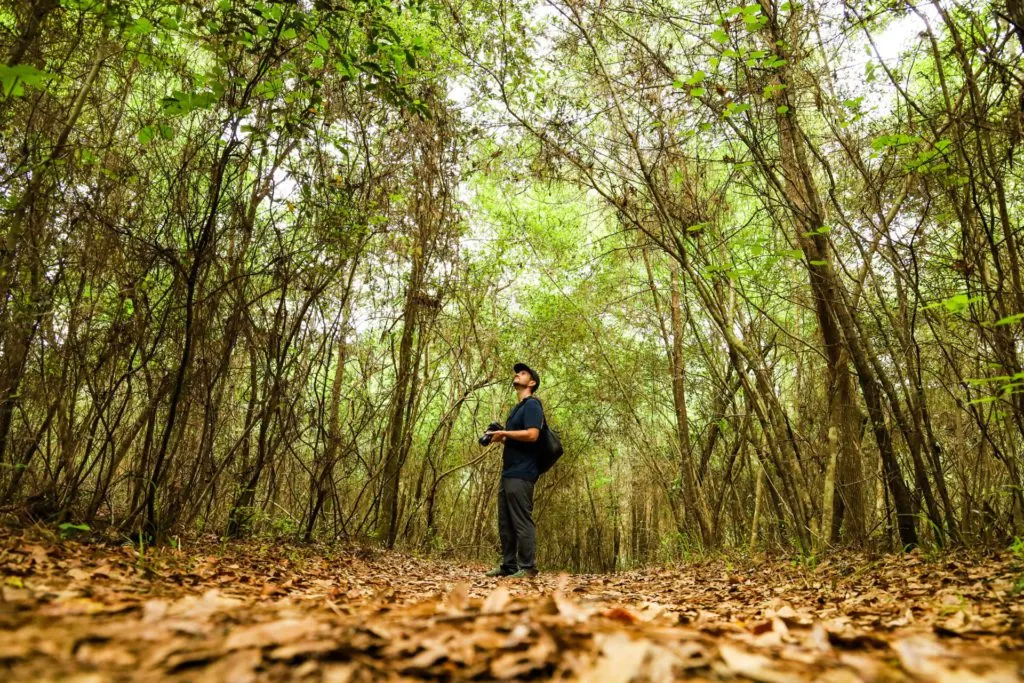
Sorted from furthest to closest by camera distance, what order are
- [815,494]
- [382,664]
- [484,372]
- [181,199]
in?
1. [484,372]
2. [815,494]
3. [181,199]
4. [382,664]

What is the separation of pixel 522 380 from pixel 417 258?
2.09 m

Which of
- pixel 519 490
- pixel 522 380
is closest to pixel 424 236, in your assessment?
pixel 522 380

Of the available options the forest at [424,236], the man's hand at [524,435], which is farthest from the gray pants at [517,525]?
the forest at [424,236]

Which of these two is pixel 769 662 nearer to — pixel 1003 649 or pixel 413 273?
pixel 1003 649

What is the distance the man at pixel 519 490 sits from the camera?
4.84 meters

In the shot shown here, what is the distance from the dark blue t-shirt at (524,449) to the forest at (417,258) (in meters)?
1.04

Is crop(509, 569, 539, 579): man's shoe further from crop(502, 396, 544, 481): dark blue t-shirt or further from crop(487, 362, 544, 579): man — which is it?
crop(502, 396, 544, 481): dark blue t-shirt

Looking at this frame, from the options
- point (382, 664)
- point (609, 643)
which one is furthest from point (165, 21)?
point (609, 643)

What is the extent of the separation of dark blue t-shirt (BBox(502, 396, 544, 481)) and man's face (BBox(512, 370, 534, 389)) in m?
0.21

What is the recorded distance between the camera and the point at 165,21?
2.85 m

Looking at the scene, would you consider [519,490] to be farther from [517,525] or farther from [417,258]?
[417,258]

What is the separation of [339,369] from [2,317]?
3.51 metres

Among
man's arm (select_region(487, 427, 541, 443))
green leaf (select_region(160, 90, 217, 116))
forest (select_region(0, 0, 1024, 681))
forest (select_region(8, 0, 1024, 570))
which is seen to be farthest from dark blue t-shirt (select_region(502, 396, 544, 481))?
green leaf (select_region(160, 90, 217, 116))

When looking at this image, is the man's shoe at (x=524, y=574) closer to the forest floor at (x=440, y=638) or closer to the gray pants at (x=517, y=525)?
the gray pants at (x=517, y=525)
